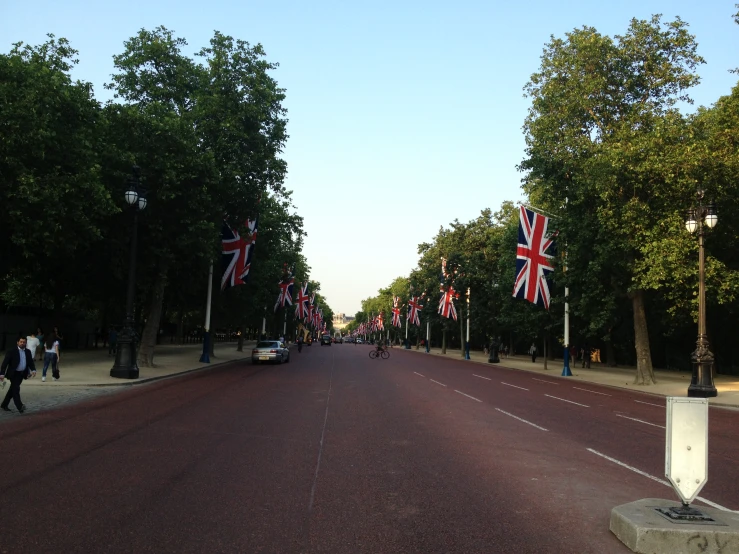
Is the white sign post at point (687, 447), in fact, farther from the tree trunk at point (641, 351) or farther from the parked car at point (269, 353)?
the parked car at point (269, 353)

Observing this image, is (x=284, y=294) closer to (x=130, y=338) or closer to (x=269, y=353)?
(x=269, y=353)

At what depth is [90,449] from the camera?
8.96 metres

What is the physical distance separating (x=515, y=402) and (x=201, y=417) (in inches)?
368

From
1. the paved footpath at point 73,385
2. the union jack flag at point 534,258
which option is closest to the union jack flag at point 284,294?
the union jack flag at point 534,258

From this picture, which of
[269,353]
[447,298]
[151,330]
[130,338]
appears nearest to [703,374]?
[130,338]

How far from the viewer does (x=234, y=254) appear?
3106cm

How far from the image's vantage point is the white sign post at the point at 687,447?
5590 mm

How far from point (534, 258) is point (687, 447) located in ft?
94.0

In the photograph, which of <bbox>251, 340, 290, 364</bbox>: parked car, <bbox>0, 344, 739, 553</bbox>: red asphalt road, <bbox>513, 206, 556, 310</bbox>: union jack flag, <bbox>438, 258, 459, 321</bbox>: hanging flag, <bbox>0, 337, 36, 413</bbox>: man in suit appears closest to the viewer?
<bbox>0, 344, 739, 553</bbox>: red asphalt road

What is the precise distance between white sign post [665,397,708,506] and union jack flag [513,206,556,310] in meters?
28.2

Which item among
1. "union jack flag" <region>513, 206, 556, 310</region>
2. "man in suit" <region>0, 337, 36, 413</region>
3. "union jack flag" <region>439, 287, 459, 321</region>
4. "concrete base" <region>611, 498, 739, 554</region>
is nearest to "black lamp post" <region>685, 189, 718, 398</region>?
"union jack flag" <region>513, 206, 556, 310</region>

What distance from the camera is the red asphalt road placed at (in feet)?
17.4

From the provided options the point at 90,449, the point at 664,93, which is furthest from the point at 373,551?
the point at 664,93

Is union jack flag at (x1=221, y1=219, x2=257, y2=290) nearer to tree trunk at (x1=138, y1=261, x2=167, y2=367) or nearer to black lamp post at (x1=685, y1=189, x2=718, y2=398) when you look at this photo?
tree trunk at (x1=138, y1=261, x2=167, y2=367)
